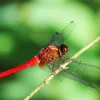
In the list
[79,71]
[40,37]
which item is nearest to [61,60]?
[79,71]

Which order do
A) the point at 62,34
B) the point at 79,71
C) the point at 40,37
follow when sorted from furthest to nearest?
1. the point at 40,37
2. the point at 62,34
3. the point at 79,71

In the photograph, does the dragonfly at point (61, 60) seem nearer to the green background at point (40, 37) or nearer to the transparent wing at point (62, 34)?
the transparent wing at point (62, 34)

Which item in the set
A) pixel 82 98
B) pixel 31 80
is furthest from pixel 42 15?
pixel 82 98

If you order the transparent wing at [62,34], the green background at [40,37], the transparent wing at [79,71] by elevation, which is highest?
the green background at [40,37]

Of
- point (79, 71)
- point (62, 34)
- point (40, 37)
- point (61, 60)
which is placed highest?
point (40, 37)

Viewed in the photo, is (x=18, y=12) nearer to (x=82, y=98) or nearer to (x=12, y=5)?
(x=12, y=5)

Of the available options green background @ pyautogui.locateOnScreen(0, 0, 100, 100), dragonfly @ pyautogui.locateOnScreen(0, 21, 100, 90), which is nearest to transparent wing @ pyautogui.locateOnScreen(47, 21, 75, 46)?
dragonfly @ pyautogui.locateOnScreen(0, 21, 100, 90)

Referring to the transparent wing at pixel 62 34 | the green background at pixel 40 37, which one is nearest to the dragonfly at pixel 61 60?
Result: the transparent wing at pixel 62 34

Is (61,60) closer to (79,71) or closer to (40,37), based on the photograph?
(79,71)

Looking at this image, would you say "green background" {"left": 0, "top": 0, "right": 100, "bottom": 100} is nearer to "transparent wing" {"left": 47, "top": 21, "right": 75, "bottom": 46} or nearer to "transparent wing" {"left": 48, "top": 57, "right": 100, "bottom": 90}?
"transparent wing" {"left": 47, "top": 21, "right": 75, "bottom": 46}
